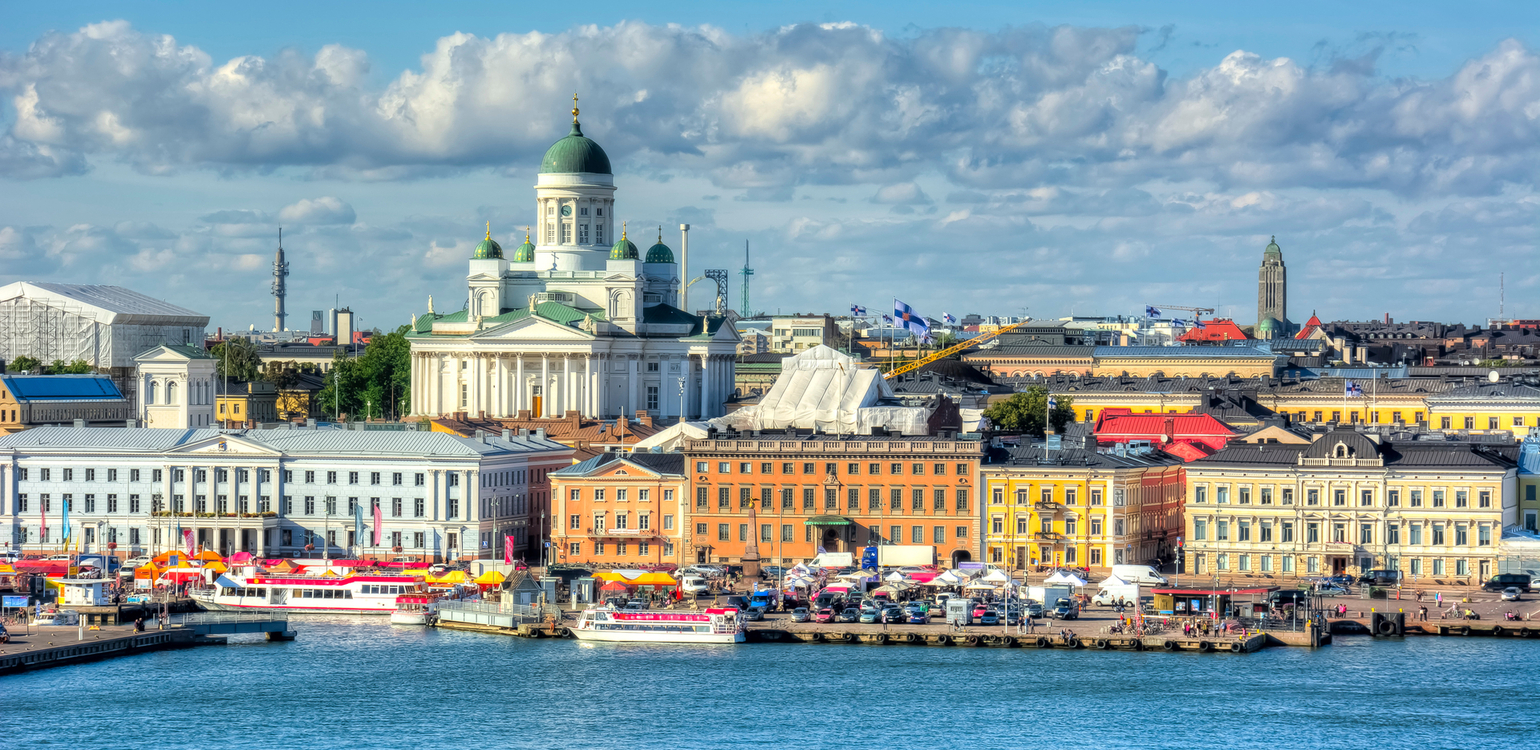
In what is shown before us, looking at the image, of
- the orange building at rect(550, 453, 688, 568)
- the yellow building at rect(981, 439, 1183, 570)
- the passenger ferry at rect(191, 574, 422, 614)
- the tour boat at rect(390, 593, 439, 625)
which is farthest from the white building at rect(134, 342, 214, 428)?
the yellow building at rect(981, 439, 1183, 570)

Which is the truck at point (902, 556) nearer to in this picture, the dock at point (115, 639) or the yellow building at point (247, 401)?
the dock at point (115, 639)

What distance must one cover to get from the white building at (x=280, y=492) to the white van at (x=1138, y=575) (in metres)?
23.2

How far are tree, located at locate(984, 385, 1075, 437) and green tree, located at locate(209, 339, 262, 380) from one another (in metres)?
57.2

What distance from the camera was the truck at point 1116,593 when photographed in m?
82.2

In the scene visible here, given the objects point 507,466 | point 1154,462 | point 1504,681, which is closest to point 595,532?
point 507,466

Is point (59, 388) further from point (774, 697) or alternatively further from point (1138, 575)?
point (774, 697)

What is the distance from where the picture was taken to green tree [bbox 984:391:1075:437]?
12619cm

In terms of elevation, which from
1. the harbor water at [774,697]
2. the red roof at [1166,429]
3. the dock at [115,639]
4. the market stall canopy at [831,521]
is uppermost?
the red roof at [1166,429]

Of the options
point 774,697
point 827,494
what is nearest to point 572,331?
point 827,494

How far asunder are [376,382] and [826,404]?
61.3m

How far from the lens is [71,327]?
169375 millimetres

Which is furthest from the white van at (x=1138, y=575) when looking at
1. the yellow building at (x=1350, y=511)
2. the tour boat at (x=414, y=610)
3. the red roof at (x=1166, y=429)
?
the red roof at (x=1166, y=429)

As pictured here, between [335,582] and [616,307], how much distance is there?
194ft

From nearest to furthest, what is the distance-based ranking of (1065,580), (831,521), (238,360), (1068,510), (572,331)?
(1065,580), (1068,510), (831,521), (572,331), (238,360)
